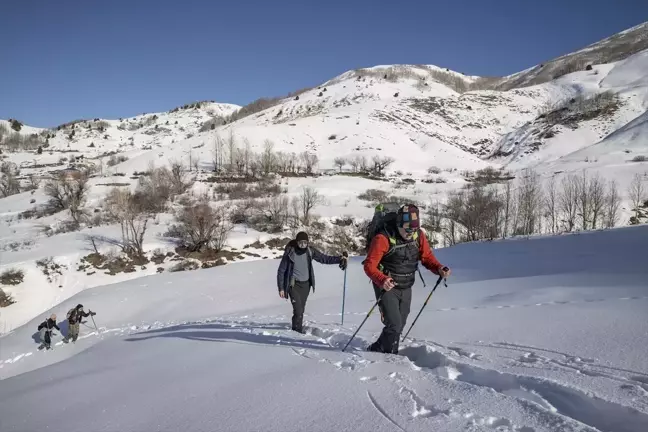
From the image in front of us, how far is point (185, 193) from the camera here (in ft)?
145

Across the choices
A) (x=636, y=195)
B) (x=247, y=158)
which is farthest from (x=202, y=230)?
(x=636, y=195)

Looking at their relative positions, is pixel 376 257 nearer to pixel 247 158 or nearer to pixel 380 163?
pixel 247 158

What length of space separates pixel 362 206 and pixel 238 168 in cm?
2613

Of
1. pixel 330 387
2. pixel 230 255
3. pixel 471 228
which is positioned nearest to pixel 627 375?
pixel 330 387

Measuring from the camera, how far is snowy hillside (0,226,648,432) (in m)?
3.05

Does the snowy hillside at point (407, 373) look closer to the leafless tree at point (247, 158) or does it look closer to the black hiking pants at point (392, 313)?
the black hiking pants at point (392, 313)

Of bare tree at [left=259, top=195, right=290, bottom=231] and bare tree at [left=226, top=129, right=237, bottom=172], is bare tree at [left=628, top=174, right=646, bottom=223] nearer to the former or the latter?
bare tree at [left=259, top=195, right=290, bottom=231]

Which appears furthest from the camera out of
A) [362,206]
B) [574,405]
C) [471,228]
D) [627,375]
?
[362,206]

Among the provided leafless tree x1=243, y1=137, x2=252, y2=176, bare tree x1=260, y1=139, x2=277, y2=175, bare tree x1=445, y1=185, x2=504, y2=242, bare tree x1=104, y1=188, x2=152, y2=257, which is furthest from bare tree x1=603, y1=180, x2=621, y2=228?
leafless tree x1=243, y1=137, x2=252, y2=176

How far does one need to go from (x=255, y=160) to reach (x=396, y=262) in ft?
199

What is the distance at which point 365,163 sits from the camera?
65.8m

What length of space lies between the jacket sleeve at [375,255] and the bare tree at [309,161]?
5564cm

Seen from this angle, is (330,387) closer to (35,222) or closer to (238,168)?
(35,222)

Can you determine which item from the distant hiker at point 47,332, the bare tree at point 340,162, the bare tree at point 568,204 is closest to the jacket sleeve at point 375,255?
the distant hiker at point 47,332
